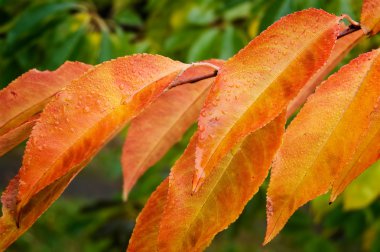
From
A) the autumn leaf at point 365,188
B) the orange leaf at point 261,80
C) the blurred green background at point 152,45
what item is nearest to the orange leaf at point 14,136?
the orange leaf at point 261,80

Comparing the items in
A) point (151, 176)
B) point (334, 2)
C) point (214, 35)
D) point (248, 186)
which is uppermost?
point (248, 186)

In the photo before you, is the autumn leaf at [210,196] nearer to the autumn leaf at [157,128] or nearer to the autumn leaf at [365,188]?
the autumn leaf at [157,128]

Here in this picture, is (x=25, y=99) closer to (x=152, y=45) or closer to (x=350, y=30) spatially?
(x=350, y=30)

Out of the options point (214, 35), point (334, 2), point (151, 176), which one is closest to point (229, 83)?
point (334, 2)

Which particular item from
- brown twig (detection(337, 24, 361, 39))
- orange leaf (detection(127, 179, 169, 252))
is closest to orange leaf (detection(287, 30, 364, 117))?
brown twig (detection(337, 24, 361, 39))

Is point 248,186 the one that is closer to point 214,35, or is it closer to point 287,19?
point 287,19

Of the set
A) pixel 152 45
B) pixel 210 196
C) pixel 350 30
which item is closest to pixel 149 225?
pixel 210 196
